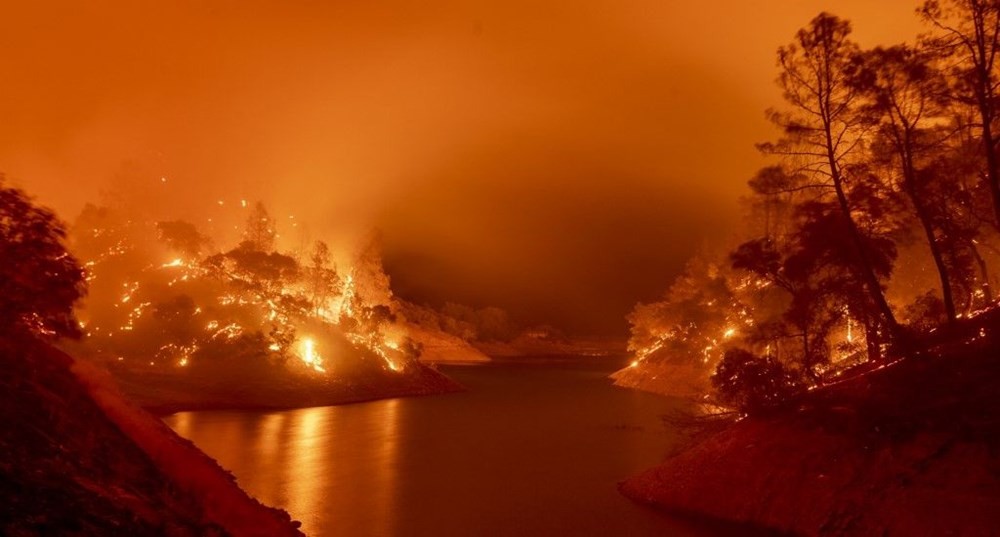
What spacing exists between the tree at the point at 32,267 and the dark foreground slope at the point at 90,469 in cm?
110

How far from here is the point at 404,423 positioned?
165 ft

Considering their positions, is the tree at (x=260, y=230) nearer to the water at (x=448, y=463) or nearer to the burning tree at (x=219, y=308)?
the burning tree at (x=219, y=308)

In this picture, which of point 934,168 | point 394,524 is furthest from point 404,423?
point 934,168

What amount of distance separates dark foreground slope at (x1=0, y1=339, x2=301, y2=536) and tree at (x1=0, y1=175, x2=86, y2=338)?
1.10 m

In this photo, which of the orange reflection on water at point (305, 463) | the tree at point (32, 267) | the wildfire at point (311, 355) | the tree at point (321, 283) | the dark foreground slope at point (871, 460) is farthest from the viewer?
the tree at point (321, 283)

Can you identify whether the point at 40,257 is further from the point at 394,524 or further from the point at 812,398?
the point at 812,398

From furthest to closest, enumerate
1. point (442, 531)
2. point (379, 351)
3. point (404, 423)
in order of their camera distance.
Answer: point (379, 351), point (404, 423), point (442, 531)

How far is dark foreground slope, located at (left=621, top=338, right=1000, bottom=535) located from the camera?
1591 cm

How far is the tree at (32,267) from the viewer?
15.3 metres

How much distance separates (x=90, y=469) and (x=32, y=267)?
5736mm

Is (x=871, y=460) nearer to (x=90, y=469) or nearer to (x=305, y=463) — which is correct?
(x=90, y=469)

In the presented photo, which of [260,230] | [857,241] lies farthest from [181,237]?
[857,241]

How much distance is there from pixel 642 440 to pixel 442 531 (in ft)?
71.9

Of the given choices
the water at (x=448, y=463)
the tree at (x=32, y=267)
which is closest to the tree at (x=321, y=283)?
the water at (x=448, y=463)
